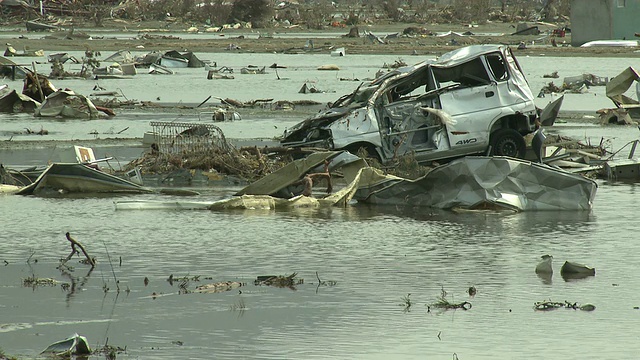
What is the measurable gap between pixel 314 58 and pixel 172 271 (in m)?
46.7

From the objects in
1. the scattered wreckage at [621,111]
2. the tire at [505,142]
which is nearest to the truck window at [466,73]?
the tire at [505,142]

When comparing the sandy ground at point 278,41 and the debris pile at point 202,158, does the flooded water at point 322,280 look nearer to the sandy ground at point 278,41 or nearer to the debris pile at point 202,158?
the debris pile at point 202,158

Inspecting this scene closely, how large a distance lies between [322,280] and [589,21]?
5387cm

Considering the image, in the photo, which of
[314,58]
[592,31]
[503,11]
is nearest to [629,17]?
[592,31]

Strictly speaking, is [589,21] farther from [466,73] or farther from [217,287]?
[217,287]

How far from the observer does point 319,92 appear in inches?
→ 1519

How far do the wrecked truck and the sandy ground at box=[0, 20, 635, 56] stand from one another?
1526 inches

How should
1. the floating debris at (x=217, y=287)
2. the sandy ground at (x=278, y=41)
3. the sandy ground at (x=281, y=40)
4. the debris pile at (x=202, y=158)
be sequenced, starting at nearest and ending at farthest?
the floating debris at (x=217, y=287)
the debris pile at (x=202, y=158)
the sandy ground at (x=278, y=41)
the sandy ground at (x=281, y=40)

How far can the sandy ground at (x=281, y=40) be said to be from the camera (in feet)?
207

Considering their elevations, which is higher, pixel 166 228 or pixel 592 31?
pixel 592 31

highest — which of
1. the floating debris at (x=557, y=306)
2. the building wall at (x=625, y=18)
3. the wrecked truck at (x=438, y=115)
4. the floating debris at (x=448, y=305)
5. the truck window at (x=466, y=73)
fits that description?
the building wall at (x=625, y=18)

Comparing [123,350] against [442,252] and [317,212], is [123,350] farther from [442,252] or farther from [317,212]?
[317,212]

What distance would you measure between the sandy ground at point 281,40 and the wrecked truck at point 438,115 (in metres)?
38.8

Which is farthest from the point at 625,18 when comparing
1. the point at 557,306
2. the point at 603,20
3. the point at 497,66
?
the point at 557,306
